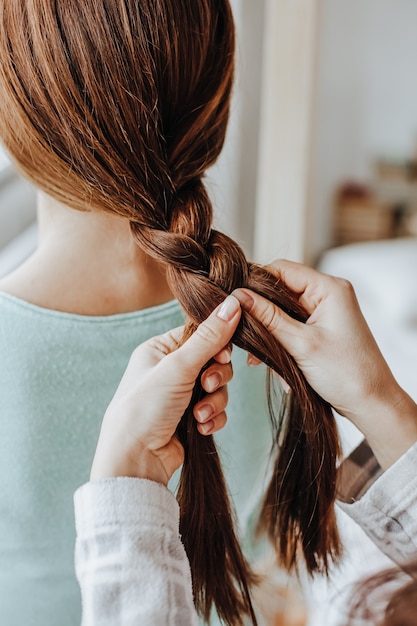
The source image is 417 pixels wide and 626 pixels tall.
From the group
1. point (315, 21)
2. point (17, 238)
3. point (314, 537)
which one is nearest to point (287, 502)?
point (314, 537)

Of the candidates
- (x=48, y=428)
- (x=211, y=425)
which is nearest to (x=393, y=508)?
(x=211, y=425)

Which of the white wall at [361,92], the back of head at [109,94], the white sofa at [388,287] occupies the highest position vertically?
the back of head at [109,94]

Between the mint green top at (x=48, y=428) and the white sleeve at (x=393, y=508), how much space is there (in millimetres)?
245

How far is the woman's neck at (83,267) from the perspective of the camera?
766mm

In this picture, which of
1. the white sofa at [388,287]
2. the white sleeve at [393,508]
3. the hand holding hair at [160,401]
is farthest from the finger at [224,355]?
the white sofa at [388,287]

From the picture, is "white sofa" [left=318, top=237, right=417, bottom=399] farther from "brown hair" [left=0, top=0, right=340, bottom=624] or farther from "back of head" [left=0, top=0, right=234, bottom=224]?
"back of head" [left=0, top=0, right=234, bottom=224]

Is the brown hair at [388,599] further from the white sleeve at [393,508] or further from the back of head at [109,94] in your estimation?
the back of head at [109,94]

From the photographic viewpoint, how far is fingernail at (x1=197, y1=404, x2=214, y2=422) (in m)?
0.68

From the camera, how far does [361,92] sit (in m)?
2.93

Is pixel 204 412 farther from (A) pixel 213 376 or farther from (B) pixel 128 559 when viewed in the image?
(B) pixel 128 559

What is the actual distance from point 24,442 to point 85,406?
3.1 inches

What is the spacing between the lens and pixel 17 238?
1.30m

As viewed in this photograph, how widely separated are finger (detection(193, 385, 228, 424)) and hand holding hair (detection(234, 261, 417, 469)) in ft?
0.28

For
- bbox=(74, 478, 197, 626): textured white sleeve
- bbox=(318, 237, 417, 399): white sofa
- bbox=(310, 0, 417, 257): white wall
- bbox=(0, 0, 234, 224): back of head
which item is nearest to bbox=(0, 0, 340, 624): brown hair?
bbox=(0, 0, 234, 224): back of head
